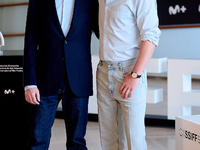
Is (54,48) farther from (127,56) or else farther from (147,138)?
(147,138)

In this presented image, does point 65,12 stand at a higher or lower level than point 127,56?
higher

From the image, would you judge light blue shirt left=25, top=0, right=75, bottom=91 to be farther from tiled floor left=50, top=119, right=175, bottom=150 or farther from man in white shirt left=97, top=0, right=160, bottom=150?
tiled floor left=50, top=119, right=175, bottom=150

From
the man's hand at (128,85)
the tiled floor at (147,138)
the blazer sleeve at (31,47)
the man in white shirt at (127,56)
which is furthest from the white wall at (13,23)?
the man's hand at (128,85)

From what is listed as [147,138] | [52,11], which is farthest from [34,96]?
[147,138]

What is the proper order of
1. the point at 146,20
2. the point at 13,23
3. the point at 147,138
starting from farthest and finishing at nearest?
the point at 13,23 → the point at 147,138 → the point at 146,20

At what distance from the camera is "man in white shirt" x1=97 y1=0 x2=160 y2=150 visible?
1.45 meters

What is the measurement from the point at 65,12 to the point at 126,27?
344mm

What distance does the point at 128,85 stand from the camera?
1.46 m

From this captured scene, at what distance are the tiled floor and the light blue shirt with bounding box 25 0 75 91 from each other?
133 centimetres

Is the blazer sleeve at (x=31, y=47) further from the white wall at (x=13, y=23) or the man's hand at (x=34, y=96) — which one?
the white wall at (x=13, y=23)

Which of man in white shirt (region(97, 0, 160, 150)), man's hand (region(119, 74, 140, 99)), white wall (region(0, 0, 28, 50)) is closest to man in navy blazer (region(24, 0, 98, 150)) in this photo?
man in white shirt (region(97, 0, 160, 150))

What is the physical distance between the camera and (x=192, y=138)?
1.67 metres

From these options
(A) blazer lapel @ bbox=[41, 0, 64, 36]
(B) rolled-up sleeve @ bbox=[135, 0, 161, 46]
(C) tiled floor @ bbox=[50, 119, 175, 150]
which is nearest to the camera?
(B) rolled-up sleeve @ bbox=[135, 0, 161, 46]

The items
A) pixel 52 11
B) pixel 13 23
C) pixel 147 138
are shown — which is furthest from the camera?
pixel 13 23
